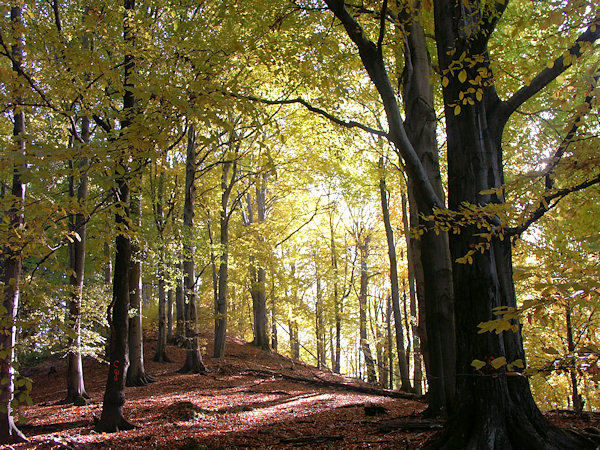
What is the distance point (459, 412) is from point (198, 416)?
5416 mm

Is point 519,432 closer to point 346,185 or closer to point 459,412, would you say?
point 459,412

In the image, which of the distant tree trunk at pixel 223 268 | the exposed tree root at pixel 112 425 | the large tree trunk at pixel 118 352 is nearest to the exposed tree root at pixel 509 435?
the large tree trunk at pixel 118 352

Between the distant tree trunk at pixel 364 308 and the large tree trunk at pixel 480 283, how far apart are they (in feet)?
50.8

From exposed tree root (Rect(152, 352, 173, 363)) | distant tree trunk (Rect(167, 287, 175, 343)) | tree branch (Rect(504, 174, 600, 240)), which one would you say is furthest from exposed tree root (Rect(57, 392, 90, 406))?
tree branch (Rect(504, 174, 600, 240))

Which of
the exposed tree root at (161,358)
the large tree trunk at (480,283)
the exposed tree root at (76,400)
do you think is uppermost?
the large tree trunk at (480,283)

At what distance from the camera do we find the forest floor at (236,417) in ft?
17.0

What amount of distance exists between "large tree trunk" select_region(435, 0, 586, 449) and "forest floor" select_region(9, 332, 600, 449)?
3.30 ft

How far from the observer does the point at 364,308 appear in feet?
67.9

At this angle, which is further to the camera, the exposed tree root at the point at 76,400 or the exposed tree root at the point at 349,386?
the exposed tree root at the point at 349,386

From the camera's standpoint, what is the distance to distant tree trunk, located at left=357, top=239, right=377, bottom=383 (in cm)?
1879

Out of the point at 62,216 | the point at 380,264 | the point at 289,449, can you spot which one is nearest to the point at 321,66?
the point at 62,216

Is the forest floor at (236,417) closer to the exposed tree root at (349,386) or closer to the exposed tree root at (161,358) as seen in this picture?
the exposed tree root at (349,386)

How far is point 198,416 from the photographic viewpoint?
7.48 meters

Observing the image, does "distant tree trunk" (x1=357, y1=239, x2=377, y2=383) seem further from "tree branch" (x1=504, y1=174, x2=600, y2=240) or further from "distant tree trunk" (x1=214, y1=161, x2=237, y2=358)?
"tree branch" (x1=504, y1=174, x2=600, y2=240)
